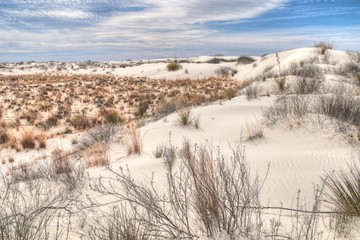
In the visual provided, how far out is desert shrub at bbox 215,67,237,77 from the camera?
103 feet

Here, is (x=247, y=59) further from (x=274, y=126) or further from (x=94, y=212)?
(x=94, y=212)

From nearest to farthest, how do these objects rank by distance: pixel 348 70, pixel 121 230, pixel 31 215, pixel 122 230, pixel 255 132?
pixel 121 230, pixel 122 230, pixel 31 215, pixel 255 132, pixel 348 70

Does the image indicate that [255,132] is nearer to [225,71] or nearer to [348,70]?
[348,70]

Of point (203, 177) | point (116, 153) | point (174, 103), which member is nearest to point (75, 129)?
point (174, 103)

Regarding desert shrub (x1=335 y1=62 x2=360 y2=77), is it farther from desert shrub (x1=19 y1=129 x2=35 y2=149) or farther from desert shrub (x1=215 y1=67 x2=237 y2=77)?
desert shrub (x1=215 y1=67 x2=237 y2=77)

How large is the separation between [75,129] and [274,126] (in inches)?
262

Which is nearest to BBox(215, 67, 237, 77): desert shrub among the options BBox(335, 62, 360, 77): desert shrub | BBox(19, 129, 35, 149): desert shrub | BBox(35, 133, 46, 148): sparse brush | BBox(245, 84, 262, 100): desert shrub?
BBox(335, 62, 360, 77): desert shrub

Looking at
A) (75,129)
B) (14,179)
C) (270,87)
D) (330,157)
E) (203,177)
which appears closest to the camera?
(203,177)

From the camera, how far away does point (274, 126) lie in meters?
7.65

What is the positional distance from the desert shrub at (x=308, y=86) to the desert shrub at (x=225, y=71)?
1888 centimetres

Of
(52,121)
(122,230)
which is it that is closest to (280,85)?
(52,121)

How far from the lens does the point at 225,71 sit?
3192 cm

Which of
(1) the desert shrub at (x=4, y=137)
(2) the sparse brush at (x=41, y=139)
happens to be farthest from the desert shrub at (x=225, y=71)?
(1) the desert shrub at (x=4, y=137)

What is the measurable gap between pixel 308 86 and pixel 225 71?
20.4 m
